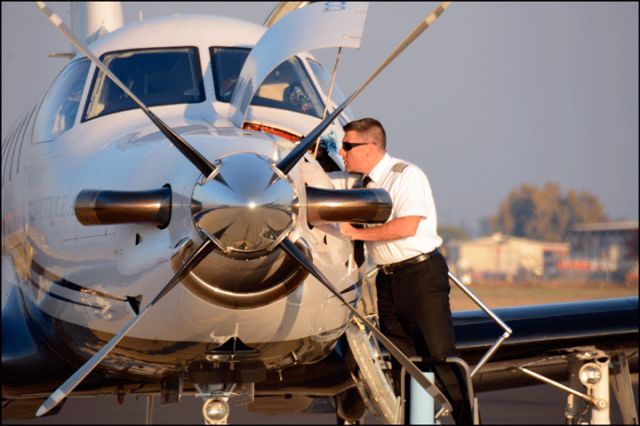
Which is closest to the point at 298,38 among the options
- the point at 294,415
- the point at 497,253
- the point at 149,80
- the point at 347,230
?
the point at 149,80

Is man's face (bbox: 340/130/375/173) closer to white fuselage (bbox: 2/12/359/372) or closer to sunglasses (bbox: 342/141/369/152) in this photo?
sunglasses (bbox: 342/141/369/152)

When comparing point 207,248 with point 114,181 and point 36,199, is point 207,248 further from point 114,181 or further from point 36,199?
point 36,199

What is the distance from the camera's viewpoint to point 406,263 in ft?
21.7

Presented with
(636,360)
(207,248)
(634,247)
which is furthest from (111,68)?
(634,247)

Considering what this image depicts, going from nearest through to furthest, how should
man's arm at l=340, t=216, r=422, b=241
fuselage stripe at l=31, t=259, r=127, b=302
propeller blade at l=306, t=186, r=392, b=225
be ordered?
propeller blade at l=306, t=186, r=392, b=225, fuselage stripe at l=31, t=259, r=127, b=302, man's arm at l=340, t=216, r=422, b=241

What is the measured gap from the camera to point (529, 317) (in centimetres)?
930

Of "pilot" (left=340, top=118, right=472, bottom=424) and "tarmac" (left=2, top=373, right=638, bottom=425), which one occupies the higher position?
"pilot" (left=340, top=118, right=472, bottom=424)

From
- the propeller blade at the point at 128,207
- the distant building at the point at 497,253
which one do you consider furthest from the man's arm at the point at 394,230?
the distant building at the point at 497,253

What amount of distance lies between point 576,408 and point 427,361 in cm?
305

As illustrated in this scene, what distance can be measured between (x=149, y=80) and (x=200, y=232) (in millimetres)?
2341

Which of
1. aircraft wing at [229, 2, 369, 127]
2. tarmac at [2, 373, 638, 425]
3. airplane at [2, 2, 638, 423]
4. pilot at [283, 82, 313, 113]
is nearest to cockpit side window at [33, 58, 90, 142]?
airplane at [2, 2, 638, 423]

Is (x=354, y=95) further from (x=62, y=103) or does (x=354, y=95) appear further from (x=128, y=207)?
(x=62, y=103)

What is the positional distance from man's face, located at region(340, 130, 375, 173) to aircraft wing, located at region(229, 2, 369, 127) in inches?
20.4

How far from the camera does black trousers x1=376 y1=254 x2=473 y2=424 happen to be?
21.5ft
